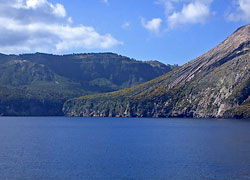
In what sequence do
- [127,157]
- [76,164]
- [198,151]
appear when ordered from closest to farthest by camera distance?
[76,164]
[127,157]
[198,151]

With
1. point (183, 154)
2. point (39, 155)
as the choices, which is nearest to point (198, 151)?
point (183, 154)

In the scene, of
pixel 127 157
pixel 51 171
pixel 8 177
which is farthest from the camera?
pixel 127 157

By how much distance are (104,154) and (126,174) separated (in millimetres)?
22304

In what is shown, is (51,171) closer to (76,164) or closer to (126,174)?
(76,164)

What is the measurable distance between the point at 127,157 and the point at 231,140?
41.7 meters

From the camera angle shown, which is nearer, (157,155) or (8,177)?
(8,177)

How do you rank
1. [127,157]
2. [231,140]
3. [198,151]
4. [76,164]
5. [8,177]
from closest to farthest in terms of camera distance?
[8,177], [76,164], [127,157], [198,151], [231,140]

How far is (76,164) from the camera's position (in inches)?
2970

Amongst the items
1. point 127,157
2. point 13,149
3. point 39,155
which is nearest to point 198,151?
point 127,157

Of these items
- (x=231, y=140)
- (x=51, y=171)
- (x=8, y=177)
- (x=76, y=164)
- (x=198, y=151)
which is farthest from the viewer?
(x=231, y=140)

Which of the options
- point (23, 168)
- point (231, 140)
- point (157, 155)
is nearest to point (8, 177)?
point (23, 168)

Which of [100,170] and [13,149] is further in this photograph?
[13,149]

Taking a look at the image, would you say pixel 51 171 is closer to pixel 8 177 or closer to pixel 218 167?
pixel 8 177

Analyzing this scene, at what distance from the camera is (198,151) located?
91.1m
